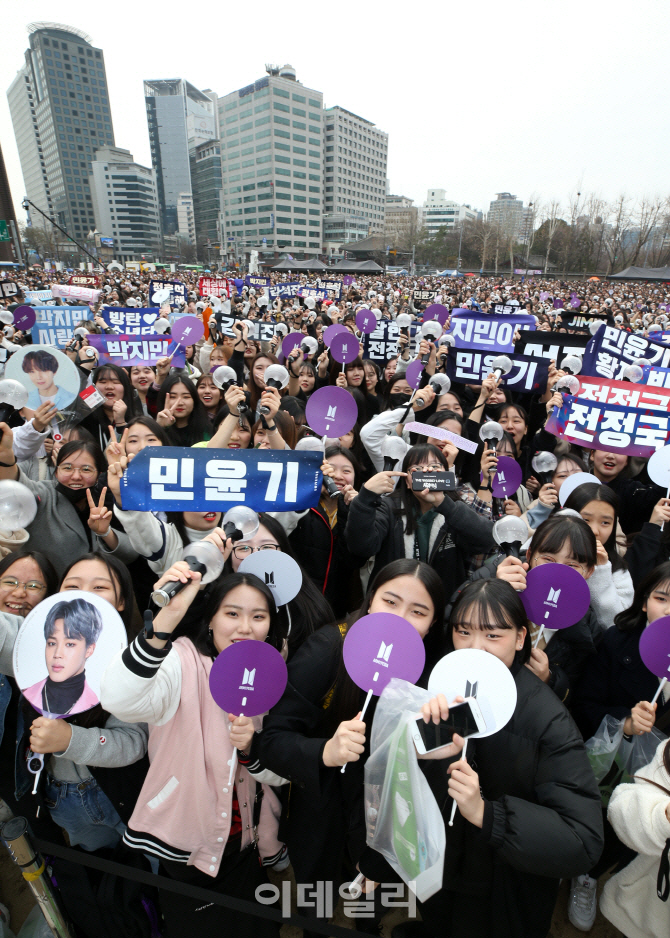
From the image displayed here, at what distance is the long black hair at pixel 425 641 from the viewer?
2.08m

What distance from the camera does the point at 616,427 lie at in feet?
13.2

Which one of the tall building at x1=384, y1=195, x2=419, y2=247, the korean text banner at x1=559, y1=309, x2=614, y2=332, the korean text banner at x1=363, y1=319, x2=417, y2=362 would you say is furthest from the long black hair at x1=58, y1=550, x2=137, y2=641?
the tall building at x1=384, y1=195, x2=419, y2=247

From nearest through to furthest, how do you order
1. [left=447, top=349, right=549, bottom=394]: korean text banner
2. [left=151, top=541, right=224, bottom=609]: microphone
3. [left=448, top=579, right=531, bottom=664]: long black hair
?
[left=151, top=541, right=224, bottom=609]: microphone < [left=448, top=579, right=531, bottom=664]: long black hair < [left=447, top=349, right=549, bottom=394]: korean text banner

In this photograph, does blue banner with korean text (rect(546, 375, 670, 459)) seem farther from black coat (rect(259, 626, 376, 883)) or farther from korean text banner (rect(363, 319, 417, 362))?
korean text banner (rect(363, 319, 417, 362))

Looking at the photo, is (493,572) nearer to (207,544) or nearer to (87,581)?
(207,544)

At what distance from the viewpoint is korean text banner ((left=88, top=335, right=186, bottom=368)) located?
6219 mm

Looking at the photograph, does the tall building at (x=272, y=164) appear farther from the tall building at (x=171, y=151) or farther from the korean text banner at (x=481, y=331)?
the korean text banner at (x=481, y=331)

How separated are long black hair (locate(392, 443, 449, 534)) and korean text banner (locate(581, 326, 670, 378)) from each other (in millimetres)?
3660

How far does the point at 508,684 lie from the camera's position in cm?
160

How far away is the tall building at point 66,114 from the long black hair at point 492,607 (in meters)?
136

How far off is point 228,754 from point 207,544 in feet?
2.83

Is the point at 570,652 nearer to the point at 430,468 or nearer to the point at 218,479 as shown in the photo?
the point at 430,468

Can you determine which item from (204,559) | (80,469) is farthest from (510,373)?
(204,559)

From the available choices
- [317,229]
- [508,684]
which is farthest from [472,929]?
[317,229]
